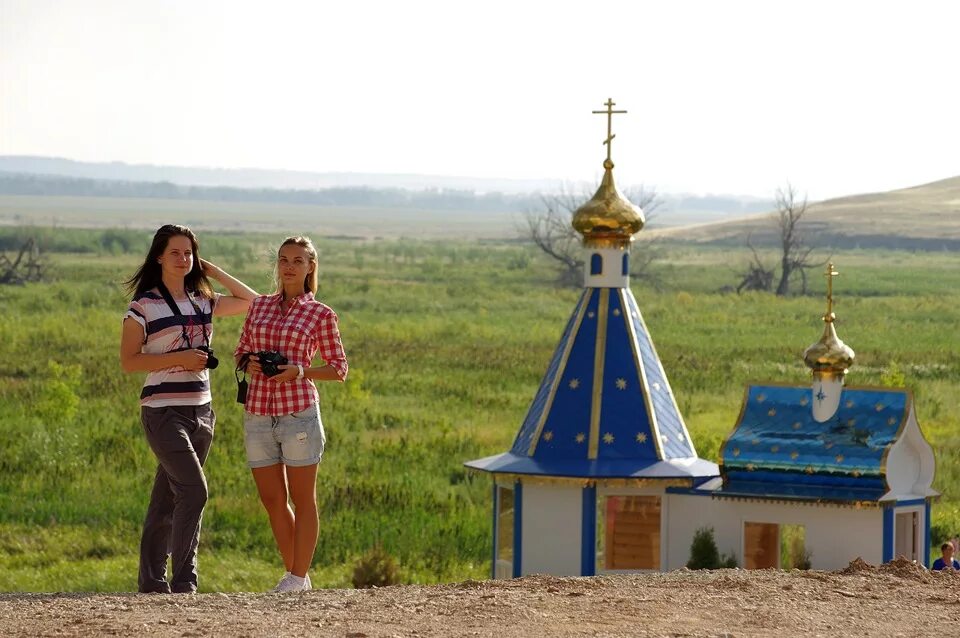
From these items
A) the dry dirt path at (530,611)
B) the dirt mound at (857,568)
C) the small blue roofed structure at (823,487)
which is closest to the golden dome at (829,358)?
the small blue roofed structure at (823,487)

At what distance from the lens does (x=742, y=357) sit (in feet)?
138

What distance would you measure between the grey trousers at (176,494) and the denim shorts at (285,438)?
204mm

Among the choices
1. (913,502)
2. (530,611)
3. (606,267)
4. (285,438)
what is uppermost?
(606,267)

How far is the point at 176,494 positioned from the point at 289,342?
2.58 ft

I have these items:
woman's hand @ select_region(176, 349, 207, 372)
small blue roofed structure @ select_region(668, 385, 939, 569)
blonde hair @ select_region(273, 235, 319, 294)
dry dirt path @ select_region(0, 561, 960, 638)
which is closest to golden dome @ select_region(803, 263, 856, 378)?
small blue roofed structure @ select_region(668, 385, 939, 569)

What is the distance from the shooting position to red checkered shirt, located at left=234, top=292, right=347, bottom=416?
816cm

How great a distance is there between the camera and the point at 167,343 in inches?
321

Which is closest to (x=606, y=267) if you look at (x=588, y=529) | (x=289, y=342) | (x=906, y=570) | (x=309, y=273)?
(x=588, y=529)

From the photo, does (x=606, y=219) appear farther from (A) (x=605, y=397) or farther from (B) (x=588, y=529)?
(B) (x=588, y=529)

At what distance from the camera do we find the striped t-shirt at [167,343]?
26.8ft

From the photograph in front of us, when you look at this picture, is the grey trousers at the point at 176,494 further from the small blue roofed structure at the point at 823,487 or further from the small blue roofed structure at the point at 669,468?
the small blue roofed structure at the point at 823,487

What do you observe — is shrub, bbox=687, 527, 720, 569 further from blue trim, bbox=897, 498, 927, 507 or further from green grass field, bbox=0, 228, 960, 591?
green grass field, bbox=0, 228, 960, 591

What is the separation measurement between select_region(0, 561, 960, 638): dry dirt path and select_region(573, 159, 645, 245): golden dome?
506 cm

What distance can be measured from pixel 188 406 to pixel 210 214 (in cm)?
18704
